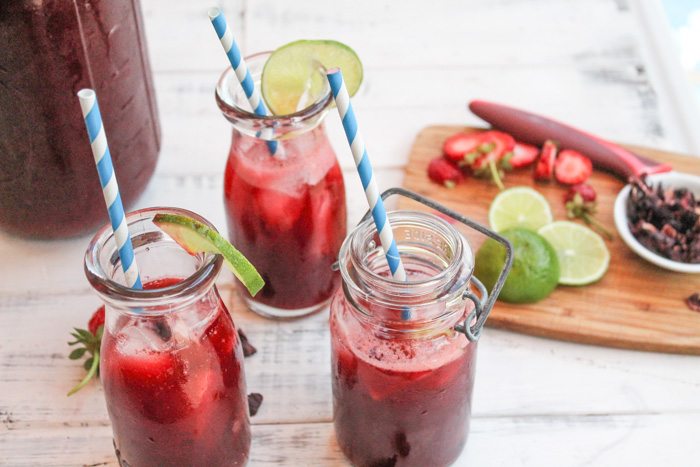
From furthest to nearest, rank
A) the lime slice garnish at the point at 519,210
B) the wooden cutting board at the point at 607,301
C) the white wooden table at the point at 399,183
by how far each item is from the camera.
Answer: the lime slice garnish at the point at 519,210 < the wooden cutting board at the point at 607,301 < the white wooden table at the point at 399,183

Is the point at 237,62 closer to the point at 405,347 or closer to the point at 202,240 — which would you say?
the point at 202,240

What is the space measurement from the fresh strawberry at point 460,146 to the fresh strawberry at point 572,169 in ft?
0.50

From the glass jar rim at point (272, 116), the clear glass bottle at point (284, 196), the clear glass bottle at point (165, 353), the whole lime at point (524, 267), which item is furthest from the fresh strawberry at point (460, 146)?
the clear glass bottle at point (165, 353)

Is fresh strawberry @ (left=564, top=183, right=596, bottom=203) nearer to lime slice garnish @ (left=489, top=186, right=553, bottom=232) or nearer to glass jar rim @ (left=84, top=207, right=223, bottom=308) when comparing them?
lime slice garnish @ (left=489, top=186, right=553, bottom=232)

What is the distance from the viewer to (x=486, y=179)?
1.43 metres

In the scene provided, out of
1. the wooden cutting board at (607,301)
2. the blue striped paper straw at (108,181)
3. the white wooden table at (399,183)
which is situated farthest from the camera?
the wooden cutting board at (607,301)

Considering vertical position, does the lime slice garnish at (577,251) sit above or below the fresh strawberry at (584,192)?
below

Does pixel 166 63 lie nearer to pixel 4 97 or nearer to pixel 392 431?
pixel 4 97

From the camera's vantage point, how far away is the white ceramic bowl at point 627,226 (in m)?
1.24

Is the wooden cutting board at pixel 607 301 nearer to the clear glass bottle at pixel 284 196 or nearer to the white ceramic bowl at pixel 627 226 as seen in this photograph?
the white ceramic bowl at pixel 627 226

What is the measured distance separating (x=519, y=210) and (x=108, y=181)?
0.79 metres

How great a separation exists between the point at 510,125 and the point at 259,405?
717mm

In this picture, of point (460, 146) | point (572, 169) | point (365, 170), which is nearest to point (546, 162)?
point (572, 169)

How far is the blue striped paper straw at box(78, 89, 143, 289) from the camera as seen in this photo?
2.32 feet
